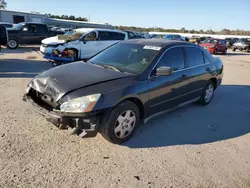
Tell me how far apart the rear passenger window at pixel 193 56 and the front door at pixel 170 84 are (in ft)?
0.76

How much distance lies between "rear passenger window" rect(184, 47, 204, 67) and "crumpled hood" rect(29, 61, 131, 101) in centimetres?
184

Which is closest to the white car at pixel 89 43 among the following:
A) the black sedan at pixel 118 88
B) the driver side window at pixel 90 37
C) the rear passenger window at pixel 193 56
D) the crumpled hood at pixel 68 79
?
the driver side window at pixel 90 37

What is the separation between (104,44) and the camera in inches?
454

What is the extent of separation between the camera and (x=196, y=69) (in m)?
5.11

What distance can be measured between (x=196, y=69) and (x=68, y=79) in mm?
2989

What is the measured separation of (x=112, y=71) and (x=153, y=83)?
2.47 ft

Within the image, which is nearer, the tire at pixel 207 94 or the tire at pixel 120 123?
the tire at pixel 120 123

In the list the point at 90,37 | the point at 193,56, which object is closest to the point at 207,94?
the point at 193,56

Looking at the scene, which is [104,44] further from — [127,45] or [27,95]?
[27,95]

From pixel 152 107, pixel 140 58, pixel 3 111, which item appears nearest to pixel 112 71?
pixel 140 58

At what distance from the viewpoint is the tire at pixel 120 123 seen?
3371mm

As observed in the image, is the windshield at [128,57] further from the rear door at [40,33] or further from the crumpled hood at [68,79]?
the rear door at [40,33]

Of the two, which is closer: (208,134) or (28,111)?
(208,134)

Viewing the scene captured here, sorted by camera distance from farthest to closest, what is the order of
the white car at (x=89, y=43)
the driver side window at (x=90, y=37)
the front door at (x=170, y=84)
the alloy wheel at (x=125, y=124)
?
the driver side window at (x=90, y=37) → the white car at (x=89, y=43) → the front door at (x=170, y=84) → the alloy wheel at (x=125, y=124)
